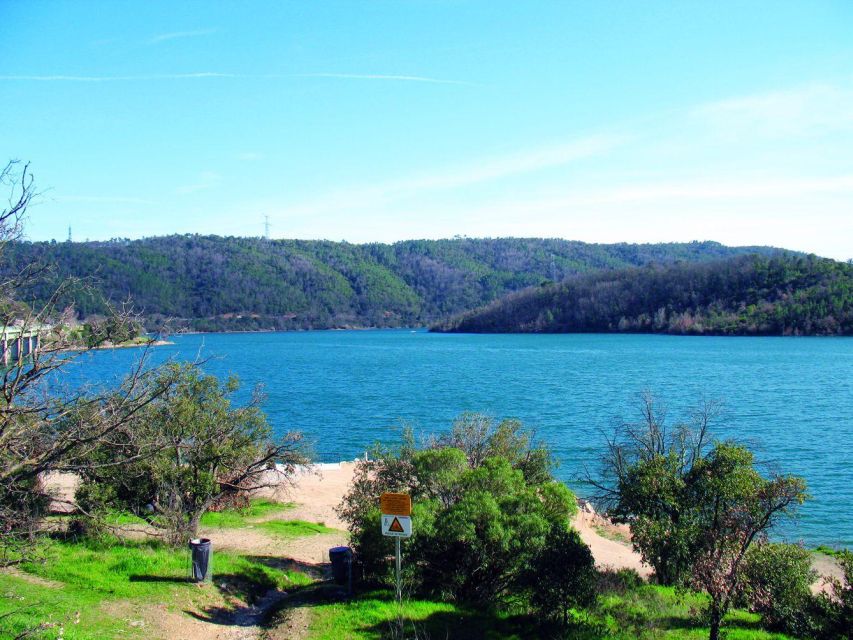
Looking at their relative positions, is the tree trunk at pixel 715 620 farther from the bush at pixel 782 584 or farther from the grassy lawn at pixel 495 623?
the bush at pixel 782 584

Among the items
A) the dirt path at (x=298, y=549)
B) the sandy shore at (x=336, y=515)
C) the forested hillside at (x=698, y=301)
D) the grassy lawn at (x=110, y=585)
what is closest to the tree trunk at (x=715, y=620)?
the dirt path at (x=298, y=549)

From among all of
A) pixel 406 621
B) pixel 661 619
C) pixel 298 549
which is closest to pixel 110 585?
pixel 406 621

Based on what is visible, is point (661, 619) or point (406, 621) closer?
point (406, 621)

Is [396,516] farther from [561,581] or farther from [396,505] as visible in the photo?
[561,581]

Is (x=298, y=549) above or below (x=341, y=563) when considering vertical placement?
below

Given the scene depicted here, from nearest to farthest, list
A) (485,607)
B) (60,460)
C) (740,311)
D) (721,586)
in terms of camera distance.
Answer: (60,460) < (721,586) < (485,607) < (740,311)

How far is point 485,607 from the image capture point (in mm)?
12125

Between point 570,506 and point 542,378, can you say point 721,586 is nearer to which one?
point 570,506

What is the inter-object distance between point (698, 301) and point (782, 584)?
14647 centimetres

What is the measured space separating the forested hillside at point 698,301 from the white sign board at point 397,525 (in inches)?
5372

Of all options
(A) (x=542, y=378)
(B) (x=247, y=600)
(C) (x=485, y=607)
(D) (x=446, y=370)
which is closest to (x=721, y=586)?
(C) (x=485, y=607)

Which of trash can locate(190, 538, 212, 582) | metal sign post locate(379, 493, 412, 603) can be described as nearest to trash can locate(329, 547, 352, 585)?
trash can locate(190, 538, 212, 582)

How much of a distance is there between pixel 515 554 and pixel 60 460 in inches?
320

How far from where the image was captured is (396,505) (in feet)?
33.8
